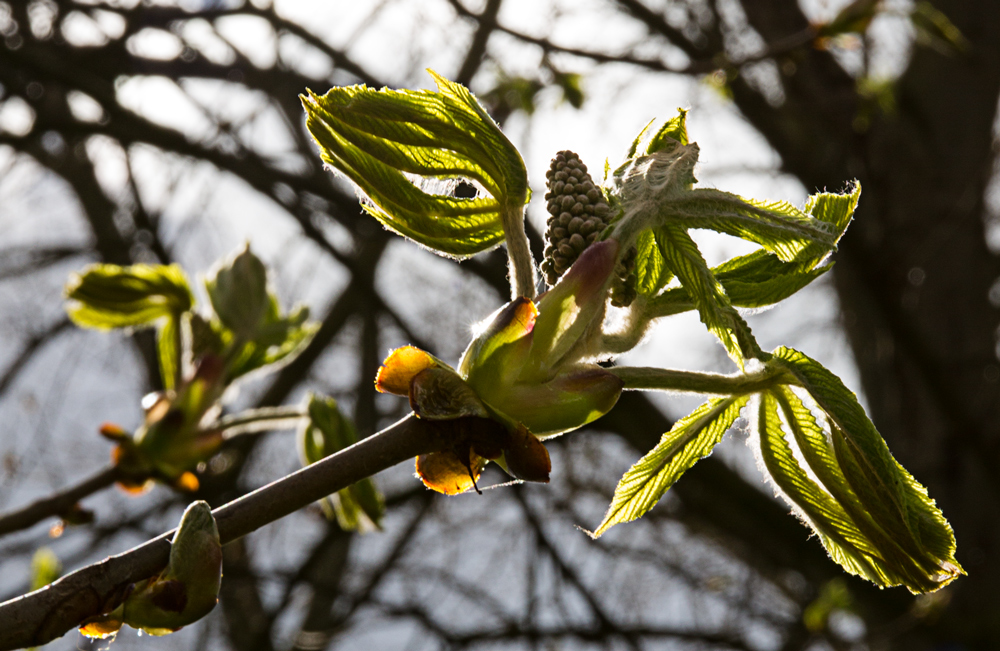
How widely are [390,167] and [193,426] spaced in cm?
59

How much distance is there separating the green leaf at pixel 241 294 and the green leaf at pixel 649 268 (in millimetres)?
639

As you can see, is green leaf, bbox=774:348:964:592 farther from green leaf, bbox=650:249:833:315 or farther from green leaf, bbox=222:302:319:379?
green leaf, bbox=222:302:319:379

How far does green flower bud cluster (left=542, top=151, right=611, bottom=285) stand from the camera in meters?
0.49

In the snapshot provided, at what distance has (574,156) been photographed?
1.69ft

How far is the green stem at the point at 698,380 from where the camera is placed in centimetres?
47

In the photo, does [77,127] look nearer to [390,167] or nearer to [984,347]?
[390,167]

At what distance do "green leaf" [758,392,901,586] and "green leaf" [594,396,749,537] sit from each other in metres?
0.03

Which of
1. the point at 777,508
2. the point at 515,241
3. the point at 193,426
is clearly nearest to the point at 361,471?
the point at 515,241

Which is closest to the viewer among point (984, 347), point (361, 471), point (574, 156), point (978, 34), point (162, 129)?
point (361, 471)

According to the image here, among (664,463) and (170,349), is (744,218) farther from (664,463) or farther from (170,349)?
(170,349)

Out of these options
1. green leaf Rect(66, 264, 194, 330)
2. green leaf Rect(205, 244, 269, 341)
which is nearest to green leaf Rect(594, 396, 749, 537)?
green leaf Rect(205, 244, 269, 341)

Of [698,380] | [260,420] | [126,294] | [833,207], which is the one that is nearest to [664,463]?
[698,380]

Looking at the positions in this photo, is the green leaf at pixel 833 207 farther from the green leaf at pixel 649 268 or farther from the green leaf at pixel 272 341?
the green leaf at pixel 272 341

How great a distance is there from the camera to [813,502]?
56 centimetres
